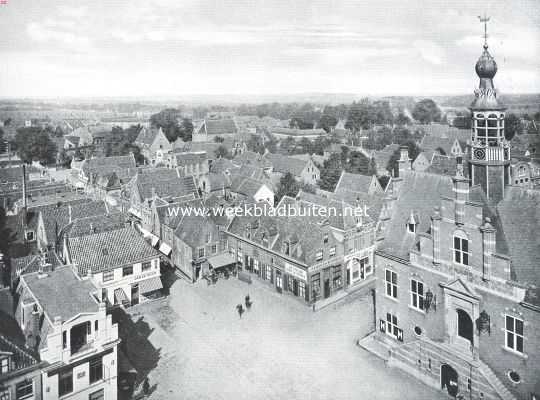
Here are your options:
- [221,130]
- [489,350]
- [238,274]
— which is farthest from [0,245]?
[221,130]

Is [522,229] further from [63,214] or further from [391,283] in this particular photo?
[63,214]

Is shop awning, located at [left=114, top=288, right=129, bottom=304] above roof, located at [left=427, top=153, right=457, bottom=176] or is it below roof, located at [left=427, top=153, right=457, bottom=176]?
below

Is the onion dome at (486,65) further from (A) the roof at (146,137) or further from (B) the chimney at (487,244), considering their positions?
(A) the roof at (146,137)

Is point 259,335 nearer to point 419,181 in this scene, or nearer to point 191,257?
point 191,257

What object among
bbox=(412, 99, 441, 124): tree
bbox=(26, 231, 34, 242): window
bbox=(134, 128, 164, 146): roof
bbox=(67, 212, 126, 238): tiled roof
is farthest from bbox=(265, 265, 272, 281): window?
bbox=(412, 99, 441, 124): tree

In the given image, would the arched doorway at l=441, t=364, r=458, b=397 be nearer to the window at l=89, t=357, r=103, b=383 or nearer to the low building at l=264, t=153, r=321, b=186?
the window at l=89, t=357, r=103, b=383
